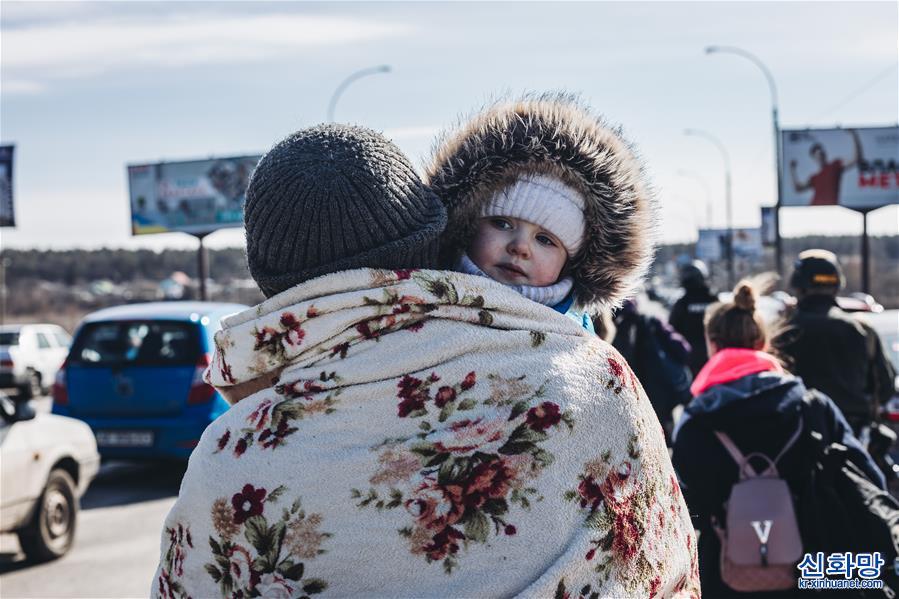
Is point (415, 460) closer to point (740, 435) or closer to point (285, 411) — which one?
point (285, 411)

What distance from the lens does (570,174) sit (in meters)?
2.20

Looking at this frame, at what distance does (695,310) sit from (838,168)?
2425cm

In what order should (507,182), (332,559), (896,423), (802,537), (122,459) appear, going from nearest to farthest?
(332,559), (507,182), (802,537), (896,423), (122,459)

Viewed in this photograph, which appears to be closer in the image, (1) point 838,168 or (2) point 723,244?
(1) point 838,168

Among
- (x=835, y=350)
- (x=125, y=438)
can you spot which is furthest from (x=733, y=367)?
(x=125, y=438)

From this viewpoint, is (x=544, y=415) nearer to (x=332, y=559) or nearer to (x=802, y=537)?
(x=332, y=559)

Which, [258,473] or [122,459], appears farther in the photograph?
[122,459]

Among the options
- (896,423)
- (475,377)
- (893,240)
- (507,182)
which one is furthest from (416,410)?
(893,240)

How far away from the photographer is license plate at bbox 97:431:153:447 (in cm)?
995

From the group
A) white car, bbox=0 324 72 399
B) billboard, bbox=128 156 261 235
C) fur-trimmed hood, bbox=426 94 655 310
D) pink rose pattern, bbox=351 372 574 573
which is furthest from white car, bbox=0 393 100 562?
billboard, bbox=128 156 261 235

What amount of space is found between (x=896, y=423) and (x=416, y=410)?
23.2 ft

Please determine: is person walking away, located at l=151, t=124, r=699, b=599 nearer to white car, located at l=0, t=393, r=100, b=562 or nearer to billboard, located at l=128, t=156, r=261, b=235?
white car, located at l=0, t=393, r=100, b=562

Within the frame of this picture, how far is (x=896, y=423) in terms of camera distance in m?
7.81

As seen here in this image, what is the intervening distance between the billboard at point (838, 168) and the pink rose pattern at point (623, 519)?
3075 centimetres
